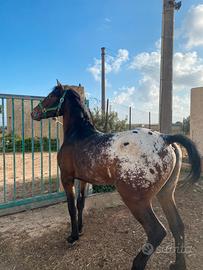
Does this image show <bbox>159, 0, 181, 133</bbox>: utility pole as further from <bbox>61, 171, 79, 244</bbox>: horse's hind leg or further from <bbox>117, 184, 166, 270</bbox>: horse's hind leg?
<bbox>117, 184, 166, 270</bbox>: horse's hind leg

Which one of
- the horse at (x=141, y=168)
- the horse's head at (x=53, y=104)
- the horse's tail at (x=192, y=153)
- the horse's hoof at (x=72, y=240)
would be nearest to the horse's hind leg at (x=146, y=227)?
the horse at (x=141, y=168)

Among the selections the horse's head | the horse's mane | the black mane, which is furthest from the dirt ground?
the horse's head

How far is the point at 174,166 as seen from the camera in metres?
2.37

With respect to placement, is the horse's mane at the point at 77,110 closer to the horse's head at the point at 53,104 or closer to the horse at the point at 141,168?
the horse's head at the point at 53,104

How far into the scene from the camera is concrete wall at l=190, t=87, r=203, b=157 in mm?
6801

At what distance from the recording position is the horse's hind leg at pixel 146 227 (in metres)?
2.13

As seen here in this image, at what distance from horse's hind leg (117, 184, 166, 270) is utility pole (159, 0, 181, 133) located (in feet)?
12.2

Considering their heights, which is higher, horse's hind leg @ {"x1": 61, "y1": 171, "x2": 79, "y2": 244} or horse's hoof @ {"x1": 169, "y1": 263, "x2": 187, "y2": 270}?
horse's hind leg @ {"x1": 61, "y1": 171, "x2": 79, "y2": 244}

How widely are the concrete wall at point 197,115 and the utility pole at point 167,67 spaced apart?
1.67 meters

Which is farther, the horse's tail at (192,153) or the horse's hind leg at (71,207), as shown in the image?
the horse's hind leg at (71,207)

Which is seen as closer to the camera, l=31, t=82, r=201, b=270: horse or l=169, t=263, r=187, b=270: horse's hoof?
l=31, t=82, r=201, b=270: horse

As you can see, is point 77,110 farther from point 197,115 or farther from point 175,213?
point 197,115

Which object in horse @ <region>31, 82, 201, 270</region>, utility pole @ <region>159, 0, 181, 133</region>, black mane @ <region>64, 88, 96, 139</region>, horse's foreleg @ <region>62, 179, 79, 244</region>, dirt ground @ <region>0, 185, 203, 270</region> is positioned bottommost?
dirt ground @ <region>0, 185, 203, 270</region>

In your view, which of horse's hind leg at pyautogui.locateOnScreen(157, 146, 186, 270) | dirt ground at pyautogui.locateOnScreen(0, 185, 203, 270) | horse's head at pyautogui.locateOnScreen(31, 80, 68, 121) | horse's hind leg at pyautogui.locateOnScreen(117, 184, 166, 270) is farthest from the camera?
horse's head at pyautogui.locateOnScreen(31, 80, 68, 121)
